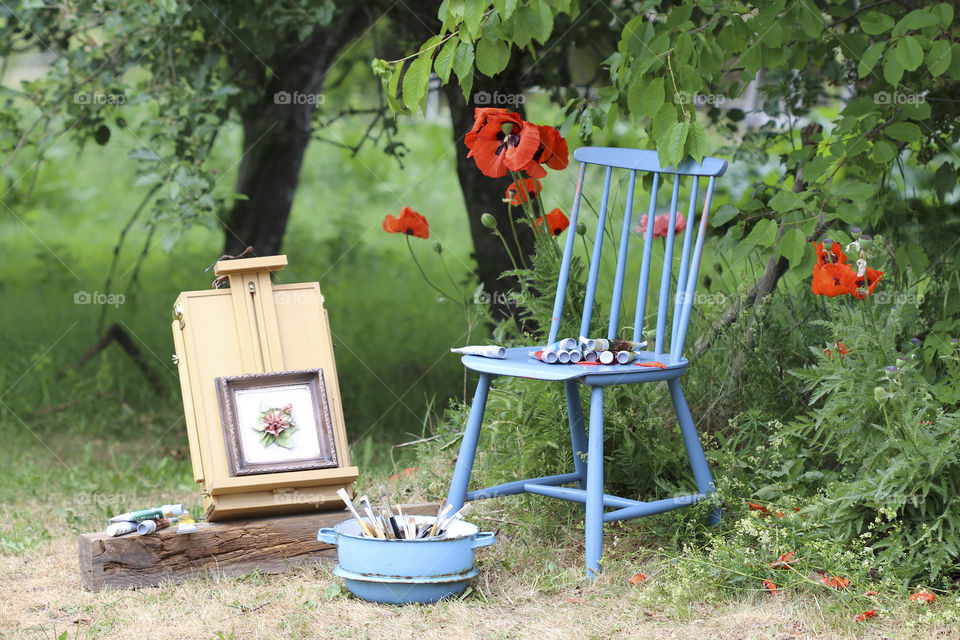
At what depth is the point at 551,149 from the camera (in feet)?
9.04

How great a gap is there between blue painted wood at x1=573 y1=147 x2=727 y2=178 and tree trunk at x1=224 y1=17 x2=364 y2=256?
2464 millimetres

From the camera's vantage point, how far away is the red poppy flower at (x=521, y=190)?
2.94 meters

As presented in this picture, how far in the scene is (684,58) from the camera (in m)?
2.63

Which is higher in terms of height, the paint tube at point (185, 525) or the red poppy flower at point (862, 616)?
the paint tube at point (185, 525)

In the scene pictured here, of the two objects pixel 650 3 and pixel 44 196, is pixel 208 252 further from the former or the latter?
pixel 650 3

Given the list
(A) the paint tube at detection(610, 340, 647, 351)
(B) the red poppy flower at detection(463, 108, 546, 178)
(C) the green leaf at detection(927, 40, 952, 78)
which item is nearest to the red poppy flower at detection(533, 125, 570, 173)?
(B) the red poppy flower at detection(463, 108, 546, 178)

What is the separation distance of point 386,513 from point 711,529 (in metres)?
0.90

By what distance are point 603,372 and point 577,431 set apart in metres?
0.53

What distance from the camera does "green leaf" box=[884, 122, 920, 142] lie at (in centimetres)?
281

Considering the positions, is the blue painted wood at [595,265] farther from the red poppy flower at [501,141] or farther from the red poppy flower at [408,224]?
the red poppy flower at [408,224]

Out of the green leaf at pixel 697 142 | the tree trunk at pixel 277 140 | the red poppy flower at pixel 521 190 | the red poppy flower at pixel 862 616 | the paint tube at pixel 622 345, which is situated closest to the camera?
the red poppy flower at pixel 862 616

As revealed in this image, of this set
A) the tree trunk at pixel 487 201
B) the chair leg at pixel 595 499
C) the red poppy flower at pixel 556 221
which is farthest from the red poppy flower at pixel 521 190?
the tree trunk at pixel 487 201

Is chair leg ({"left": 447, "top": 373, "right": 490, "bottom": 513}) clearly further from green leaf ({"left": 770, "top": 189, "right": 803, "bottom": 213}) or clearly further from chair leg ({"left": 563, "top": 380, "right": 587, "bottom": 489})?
green leaf ({"left": 770, "top": 189, "right": 803, "bottom": 213})

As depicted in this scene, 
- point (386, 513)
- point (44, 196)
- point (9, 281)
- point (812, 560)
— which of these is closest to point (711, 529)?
point (812, 560)
